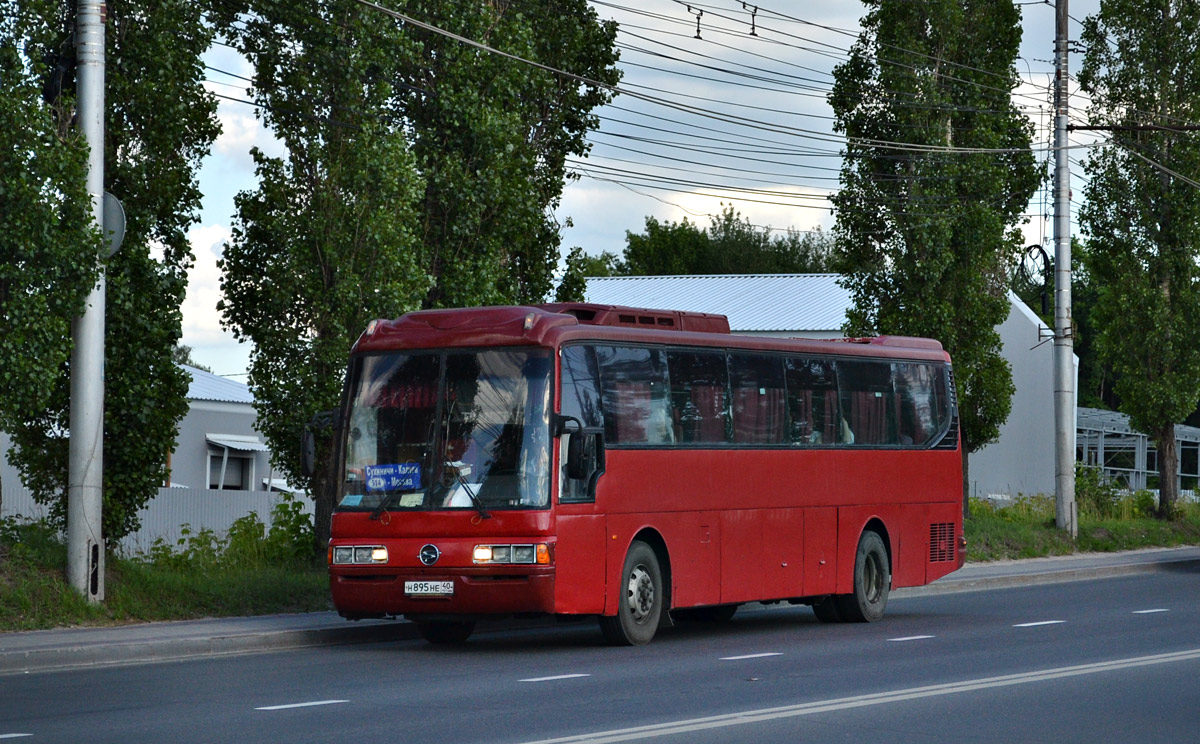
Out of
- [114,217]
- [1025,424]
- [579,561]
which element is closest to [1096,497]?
[1025,424]

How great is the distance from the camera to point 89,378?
17.5 meters

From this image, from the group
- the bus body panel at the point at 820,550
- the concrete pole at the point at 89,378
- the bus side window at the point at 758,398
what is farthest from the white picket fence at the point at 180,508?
the bus side window at the point at 758,398

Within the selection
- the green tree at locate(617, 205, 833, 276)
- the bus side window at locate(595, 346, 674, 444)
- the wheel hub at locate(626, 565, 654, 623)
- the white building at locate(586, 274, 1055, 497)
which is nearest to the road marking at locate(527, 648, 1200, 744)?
the wheel hub at locate(626, 565, 654, 623)

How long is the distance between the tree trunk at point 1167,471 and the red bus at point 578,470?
21735 mm

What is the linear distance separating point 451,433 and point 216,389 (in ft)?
91.8

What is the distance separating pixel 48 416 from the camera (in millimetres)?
19000

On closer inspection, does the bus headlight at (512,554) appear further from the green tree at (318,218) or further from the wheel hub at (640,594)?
the green tree at (318,218)

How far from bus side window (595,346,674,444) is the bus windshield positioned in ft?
2.92

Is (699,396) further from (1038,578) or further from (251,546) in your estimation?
(1038,578)

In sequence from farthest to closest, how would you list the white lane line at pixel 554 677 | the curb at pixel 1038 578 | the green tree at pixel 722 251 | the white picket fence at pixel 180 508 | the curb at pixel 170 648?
the green tree at pixel 722 251 → the white picket fence at pixel 180 508 → the curb at pixel 1038 578 → the curb at pixel 170 648 → the white lane line at pixel 554 677

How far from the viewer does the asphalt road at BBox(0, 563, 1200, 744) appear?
34.1ft

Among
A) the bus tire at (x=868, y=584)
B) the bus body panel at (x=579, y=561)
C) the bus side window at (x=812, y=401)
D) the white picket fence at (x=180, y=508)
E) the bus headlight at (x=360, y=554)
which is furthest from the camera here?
the white picket fence at (x=180, y=508)

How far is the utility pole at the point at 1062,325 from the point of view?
104ft

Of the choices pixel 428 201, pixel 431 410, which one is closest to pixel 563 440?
pixel 431 410
